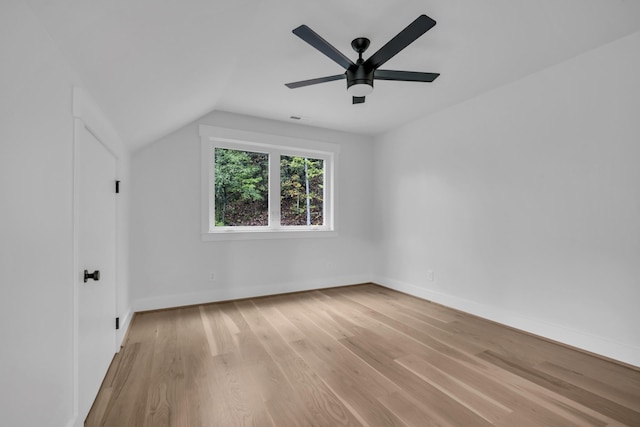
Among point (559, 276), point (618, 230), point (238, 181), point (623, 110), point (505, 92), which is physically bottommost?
point (559, 276)

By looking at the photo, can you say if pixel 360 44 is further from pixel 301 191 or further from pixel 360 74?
pixel 301 191

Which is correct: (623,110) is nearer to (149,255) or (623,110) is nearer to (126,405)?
(126,405)

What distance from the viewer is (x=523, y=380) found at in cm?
201

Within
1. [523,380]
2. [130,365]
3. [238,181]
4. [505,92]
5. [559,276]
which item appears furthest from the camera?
[238,181]

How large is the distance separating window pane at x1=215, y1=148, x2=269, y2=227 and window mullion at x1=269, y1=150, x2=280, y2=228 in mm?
63

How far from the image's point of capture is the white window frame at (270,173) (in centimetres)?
376

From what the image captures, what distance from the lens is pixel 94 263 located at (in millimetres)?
1810

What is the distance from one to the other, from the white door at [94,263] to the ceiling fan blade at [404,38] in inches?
70.1

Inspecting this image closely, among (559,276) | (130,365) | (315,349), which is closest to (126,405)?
(130,365)

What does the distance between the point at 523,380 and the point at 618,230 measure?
4.76 feet

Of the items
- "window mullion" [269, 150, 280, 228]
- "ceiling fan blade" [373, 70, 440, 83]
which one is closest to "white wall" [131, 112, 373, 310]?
"window mullion" [269, 150, 280, 228]

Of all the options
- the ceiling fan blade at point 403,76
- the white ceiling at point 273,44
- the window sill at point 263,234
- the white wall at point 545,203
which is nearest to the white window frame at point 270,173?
the window sill at point 263,234

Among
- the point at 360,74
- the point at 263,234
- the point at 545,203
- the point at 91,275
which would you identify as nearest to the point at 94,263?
the point at 91,275

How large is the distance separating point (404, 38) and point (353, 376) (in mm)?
2239
